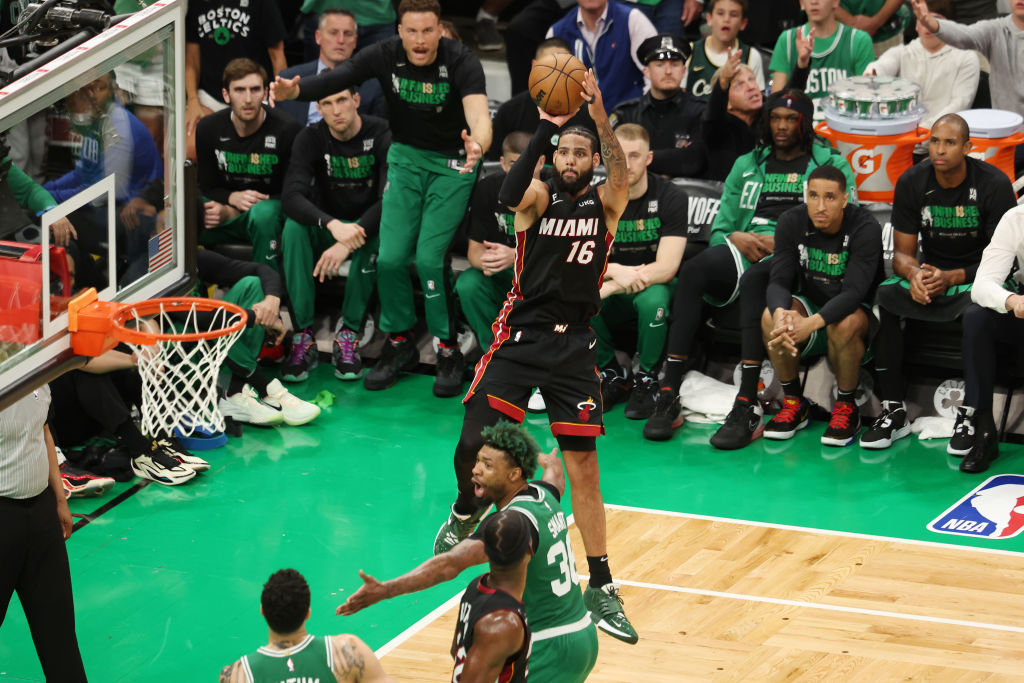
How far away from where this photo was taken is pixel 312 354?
34.1ft

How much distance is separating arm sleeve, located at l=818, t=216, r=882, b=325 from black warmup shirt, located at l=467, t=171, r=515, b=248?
2241mm

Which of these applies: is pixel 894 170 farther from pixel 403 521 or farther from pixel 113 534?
pixel 113 534

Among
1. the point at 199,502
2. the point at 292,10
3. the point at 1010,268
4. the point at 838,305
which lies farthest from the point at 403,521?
the point at 292,10

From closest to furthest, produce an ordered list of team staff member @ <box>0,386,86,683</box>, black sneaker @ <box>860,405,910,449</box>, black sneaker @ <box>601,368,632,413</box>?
team staff member @ <box>0,386,86,683</box> → black sneaker @ <box>860,405,910,449</box> → black sneaker @ <box>601,368,632,413</box>

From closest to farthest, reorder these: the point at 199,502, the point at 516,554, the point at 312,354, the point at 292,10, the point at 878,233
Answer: the point at 516,554 < the point at 199,502 < the point at 878,233 < the point at 312,354 < the point at 292,10

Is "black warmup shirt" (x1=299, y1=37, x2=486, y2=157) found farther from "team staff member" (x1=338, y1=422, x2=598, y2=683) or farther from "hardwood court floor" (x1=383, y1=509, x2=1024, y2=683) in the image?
"team staff member" (x1=338, y1=422, x2=598, y2=683)

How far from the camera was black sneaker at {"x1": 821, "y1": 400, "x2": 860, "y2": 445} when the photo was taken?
29.5 ft

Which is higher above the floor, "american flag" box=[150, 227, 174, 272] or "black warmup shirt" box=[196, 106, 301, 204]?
"american flag" box=[150, 227, 174, 272]

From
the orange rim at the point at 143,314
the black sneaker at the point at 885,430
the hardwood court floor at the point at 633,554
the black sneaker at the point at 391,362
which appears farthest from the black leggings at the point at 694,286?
the orange rim at the point at 143,314

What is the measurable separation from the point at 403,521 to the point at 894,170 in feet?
14.3

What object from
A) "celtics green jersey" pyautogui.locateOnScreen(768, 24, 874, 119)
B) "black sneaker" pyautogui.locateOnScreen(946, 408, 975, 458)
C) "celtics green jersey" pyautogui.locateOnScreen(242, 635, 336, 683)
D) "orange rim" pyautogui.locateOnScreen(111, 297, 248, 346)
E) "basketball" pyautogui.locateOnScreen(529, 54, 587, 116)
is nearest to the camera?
"celtics green jersey" pyautogui.locateOnScreen(242, 635, 336, 683)

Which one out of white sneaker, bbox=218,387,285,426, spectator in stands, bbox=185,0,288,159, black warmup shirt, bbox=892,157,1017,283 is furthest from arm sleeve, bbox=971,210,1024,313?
spectator in stands, bbox=185,0,288,159

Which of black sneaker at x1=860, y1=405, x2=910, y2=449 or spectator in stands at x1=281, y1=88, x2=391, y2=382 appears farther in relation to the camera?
spectator in stands at x1=281, y1=88, x2=391, y2=382

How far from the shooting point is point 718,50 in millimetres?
10750
